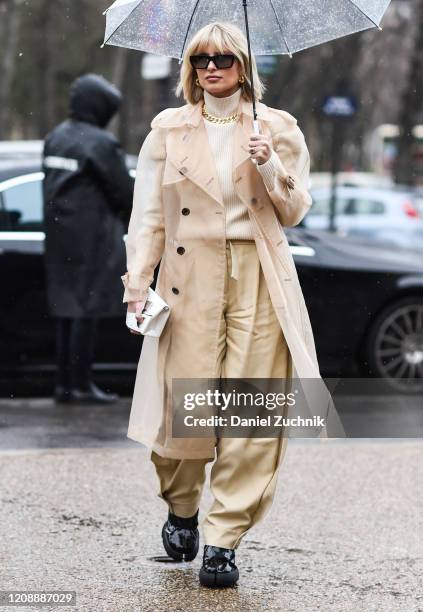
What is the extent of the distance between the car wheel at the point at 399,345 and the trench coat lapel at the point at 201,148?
14.9 ft

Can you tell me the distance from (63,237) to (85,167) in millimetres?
452

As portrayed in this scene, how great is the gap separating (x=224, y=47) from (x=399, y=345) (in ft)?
16.1

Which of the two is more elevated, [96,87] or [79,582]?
[96,87]

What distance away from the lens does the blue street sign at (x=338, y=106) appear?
20266 mm

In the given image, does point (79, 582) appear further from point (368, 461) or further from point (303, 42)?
point (368, 461)

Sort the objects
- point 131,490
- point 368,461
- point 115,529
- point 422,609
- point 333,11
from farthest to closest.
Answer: point 368,461 < point 131,490 < point 115,529 < point 333,11 < point 422,609

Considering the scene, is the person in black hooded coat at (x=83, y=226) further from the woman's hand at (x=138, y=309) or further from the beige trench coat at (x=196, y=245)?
the woman's hand at (x=138, y=309)

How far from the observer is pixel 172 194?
4.71 metres

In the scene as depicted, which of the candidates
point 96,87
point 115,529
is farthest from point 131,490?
point 96,87

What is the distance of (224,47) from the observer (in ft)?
15.0

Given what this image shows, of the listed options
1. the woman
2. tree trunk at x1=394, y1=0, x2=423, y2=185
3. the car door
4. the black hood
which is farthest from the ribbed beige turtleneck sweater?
tree trunk at x1=394, y1=0, x2=423, y2=185

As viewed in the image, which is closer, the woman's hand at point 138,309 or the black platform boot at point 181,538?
the woman's hand at point 138,309

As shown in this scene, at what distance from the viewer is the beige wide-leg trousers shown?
4.63 meters

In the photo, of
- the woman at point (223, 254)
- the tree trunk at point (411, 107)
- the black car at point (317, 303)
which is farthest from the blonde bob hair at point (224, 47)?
the tree trunk at point (411, 107)
